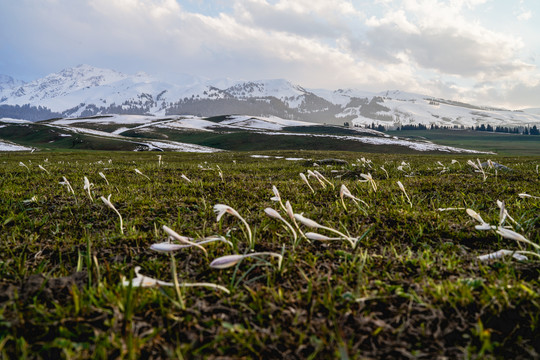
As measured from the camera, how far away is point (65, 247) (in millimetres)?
3246

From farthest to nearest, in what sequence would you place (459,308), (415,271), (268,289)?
(415,271) → (268,289) → (459,308)

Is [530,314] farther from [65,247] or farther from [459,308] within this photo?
[65,247]

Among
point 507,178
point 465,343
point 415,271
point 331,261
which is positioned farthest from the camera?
point 507,178

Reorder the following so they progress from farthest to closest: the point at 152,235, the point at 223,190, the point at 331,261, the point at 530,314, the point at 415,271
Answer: the point at 223,190, the point at 152,235, the point at 331,261, the point at 415,271, the point at 530,314

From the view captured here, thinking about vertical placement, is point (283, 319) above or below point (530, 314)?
below

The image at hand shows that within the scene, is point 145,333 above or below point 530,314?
below

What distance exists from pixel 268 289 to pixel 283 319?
0.99 feet

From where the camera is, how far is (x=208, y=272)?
103 inches

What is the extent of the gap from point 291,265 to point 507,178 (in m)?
8.69

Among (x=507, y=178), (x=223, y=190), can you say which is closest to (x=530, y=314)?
(x=223, y=190)

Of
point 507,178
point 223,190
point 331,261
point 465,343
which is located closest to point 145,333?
point 331,261

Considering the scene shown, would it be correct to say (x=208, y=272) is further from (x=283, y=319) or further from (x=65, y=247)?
(x=65, y=247)

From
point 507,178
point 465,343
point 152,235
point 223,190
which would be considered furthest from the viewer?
point 507,178

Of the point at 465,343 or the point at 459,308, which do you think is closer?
the point at 465,343
